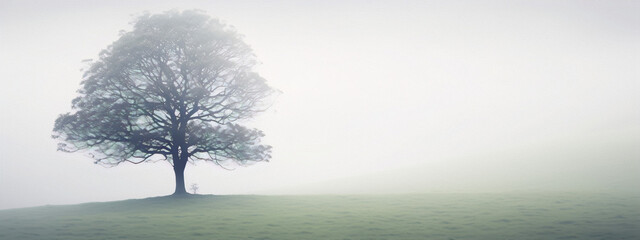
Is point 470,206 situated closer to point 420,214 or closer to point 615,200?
point 420,214

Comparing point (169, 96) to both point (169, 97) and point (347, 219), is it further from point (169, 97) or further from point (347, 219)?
point (347, 219)

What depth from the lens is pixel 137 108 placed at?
37.4 meters

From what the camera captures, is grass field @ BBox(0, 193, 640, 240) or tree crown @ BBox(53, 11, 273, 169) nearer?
grass field @ BBox(0, 193, 640, 240)

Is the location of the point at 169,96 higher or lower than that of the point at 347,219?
higher

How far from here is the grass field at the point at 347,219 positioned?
71.5ft

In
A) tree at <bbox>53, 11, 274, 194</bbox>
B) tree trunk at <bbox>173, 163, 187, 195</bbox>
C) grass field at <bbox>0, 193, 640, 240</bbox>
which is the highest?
tree at <bbox>53, 11, 274, 194</bbox>

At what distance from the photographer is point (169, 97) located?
38094mm

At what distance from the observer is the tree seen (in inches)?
1430

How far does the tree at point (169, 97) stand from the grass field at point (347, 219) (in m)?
5.50

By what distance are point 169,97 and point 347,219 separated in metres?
21.6

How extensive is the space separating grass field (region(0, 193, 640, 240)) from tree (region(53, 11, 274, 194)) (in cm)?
550

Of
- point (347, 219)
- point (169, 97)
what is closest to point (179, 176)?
point (169, 97)

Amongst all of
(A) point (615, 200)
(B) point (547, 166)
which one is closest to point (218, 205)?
(A) point (615, 200)

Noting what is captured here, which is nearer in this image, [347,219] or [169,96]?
[347,219]
